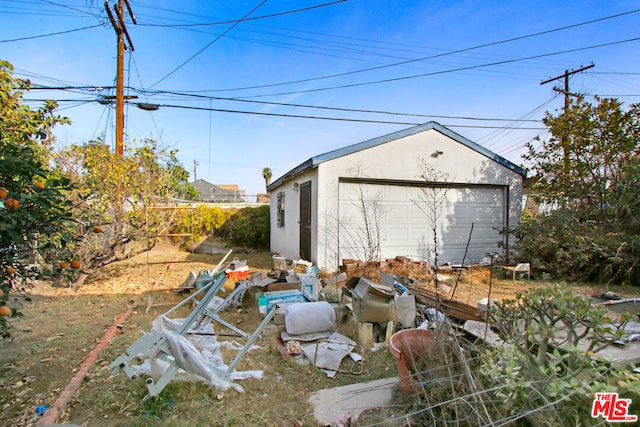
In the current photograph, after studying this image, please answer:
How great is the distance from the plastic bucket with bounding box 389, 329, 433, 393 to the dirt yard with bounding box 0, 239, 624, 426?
0.65 m

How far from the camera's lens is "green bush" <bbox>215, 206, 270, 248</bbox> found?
12.0 m

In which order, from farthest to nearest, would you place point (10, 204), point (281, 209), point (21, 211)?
point (281, 209)
point (21, 211)
point (10, 204)

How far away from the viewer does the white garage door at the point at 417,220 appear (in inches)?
301

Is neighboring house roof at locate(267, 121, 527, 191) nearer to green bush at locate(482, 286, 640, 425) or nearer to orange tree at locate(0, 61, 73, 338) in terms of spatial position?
orange tree at locate(0, 61, 73, 338)

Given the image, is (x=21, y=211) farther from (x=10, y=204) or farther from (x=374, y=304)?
(x=374, y=304)

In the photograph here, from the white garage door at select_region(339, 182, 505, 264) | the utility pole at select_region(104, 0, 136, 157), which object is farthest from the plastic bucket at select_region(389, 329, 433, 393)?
the utility pole at select_region(104, 0, 136, 157)

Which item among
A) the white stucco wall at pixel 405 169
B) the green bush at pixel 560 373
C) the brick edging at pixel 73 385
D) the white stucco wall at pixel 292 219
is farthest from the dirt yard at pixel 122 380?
the white stucco wall at pixel 292 219

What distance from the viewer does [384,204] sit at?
7980 millimetres

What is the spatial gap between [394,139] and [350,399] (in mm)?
6531

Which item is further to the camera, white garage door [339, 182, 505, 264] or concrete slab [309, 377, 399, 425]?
white garage door [339, 182, 505, 264]

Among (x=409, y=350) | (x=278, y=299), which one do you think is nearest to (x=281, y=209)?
(x=278, y=299)

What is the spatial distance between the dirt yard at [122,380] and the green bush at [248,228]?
659cm

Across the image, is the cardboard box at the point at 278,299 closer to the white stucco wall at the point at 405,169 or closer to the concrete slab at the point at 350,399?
the concrete slab at the point at 350,399

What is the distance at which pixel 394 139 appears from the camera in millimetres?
7848
